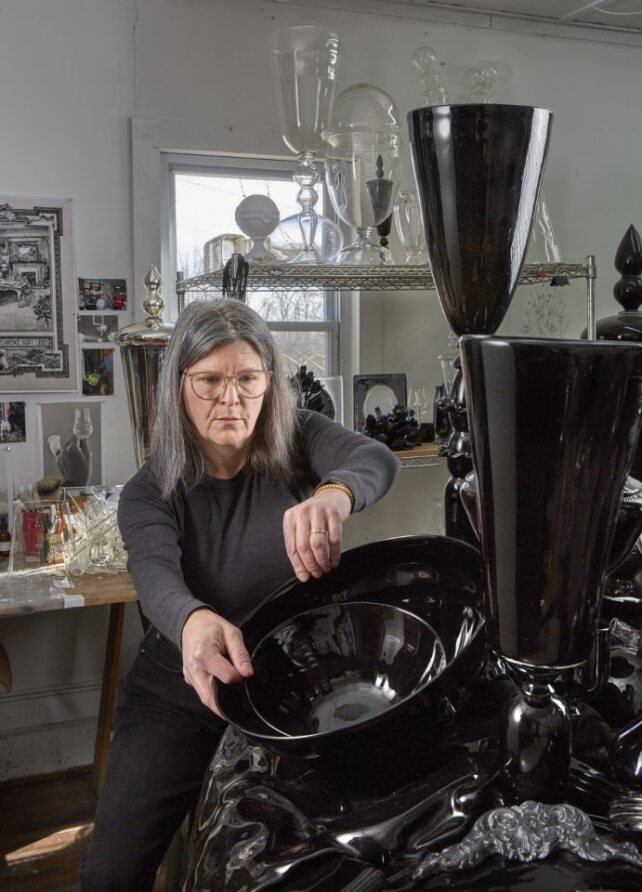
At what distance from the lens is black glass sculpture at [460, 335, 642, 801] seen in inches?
17.8

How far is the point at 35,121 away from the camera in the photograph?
254cm

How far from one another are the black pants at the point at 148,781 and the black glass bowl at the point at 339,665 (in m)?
0.58

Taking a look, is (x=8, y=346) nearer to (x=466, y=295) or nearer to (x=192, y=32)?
(x=192, y=32)

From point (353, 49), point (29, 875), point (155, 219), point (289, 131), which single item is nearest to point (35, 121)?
point (155, 219)

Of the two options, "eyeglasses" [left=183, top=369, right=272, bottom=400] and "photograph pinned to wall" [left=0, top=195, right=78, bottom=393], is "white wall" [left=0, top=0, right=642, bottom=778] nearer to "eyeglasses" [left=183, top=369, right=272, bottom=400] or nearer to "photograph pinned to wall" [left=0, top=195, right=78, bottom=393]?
"photograph pinned to wall" [left=0, top=195, right=78, bottom=393]

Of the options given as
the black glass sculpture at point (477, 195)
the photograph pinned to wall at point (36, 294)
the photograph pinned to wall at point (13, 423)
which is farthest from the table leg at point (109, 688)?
the black glass sculpture at point (477, 195)

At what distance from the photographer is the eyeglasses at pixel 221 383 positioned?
1334 millimetres

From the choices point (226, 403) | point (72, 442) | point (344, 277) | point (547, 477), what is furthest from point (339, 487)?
point (72, 442)

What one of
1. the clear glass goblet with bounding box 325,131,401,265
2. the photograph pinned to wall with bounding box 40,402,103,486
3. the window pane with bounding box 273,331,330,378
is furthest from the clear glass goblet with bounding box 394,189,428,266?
the photograph pinned to wall with bounding box 40,402,103,486

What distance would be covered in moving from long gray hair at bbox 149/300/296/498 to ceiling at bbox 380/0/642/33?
2000 millimetres

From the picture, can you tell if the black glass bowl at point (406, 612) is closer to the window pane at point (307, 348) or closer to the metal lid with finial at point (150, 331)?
the metal lid with finial at point (150, 331)

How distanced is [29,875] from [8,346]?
4.85ft

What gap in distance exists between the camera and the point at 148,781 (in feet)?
4.07

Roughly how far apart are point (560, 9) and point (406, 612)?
289cm
